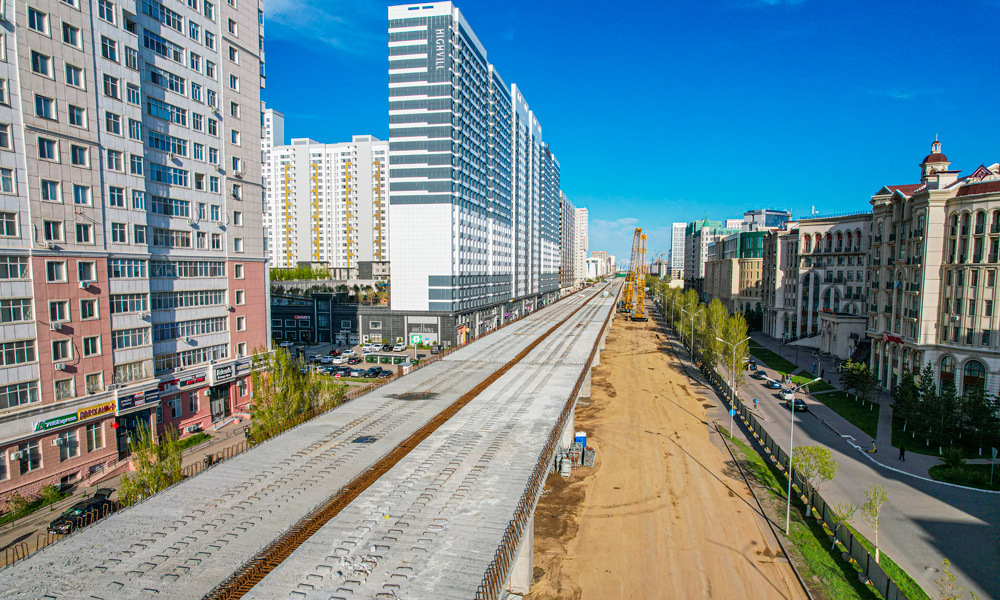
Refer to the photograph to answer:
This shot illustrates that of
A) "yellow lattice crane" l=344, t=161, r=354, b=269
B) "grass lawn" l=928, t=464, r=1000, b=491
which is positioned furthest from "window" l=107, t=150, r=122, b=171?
"yellow lattice crane" l=344, t=161, r=354, b=269

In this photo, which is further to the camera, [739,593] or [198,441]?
→ [198,441]

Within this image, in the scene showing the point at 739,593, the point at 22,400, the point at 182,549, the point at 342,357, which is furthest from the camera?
the point at 342,357

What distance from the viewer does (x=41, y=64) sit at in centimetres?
3062

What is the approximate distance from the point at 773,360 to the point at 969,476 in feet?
161

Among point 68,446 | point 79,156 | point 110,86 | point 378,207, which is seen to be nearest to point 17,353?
point 68,446


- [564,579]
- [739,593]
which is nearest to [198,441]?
[564,579]

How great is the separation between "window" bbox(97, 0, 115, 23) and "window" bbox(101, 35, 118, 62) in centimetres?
138

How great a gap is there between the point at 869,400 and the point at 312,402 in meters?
57.1

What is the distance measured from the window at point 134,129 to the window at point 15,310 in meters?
13.6

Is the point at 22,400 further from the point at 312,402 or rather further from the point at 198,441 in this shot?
the point at 312,402

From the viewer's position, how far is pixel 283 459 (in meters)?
24.6

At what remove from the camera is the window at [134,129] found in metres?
36.4

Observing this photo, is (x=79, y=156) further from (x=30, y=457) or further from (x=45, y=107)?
(x=30, y=457)

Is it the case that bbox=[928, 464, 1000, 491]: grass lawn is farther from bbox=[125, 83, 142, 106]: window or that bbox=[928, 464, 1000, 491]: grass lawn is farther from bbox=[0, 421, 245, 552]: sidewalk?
bbox=[125, 83, 142, 106]: window
